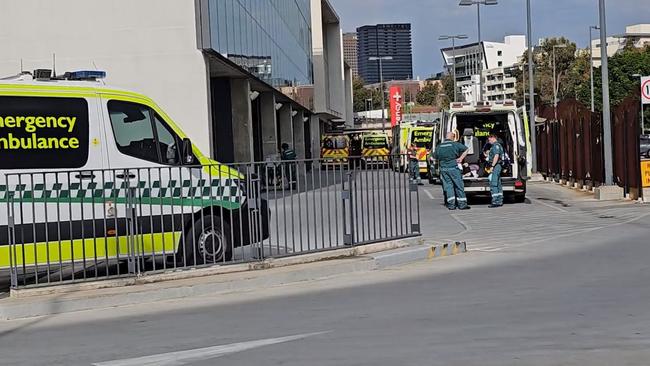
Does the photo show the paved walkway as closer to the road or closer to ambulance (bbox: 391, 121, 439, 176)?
the road

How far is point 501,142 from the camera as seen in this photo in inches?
957

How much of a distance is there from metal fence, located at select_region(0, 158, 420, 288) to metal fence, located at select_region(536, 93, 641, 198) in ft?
36.3

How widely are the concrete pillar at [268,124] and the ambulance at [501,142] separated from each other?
16.5 m

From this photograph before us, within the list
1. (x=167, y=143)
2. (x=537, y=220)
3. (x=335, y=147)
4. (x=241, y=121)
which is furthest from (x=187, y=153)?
(x=335, y=147)

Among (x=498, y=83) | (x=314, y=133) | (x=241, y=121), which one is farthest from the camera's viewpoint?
(x=498, y=83)

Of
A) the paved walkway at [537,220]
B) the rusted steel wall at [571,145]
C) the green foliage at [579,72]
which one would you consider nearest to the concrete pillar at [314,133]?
the rusted steel wall at [571,145]

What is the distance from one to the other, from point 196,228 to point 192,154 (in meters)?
1.02

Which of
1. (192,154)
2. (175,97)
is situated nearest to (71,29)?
(175,97)

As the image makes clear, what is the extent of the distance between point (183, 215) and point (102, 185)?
3.84 feet

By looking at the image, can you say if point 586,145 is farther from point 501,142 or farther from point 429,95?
point 429,95

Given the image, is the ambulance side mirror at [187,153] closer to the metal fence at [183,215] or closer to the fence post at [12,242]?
the metal fence at [183,215]

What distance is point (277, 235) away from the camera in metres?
12.3

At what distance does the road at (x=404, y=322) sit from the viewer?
7.27m

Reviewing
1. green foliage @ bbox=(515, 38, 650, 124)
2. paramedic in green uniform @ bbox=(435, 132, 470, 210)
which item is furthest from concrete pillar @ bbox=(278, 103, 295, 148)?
green foliage @ bbox=(515, 38, 650, 124)
